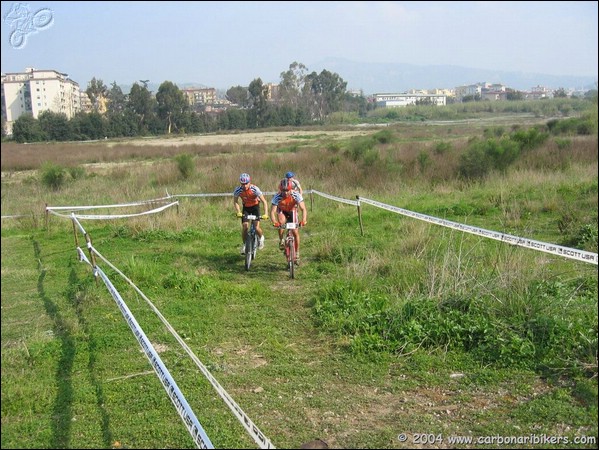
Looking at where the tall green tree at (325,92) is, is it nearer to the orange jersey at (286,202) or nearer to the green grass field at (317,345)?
the green grass field at (317,345)

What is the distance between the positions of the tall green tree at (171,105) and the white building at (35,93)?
2669 centimetres

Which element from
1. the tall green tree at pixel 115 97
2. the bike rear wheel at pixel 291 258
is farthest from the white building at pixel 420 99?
the bike rear wheel at pixel 291 258

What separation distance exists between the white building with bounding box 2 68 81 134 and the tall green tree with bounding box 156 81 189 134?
2669 cm

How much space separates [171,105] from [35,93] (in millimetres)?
31526

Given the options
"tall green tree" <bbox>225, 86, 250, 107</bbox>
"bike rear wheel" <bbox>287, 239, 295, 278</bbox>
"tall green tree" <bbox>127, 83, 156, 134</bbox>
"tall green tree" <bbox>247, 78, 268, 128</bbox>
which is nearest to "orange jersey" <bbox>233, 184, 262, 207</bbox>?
"bike rear wheel" <bbox>287, 239, 295, 278</bbox>

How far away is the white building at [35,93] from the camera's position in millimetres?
3494

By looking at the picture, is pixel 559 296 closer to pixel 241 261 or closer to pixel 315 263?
pixel 315 263

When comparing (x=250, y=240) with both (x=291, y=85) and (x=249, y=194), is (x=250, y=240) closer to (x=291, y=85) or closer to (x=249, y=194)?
(x=249, y=194)

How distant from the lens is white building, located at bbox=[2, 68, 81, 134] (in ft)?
11.5

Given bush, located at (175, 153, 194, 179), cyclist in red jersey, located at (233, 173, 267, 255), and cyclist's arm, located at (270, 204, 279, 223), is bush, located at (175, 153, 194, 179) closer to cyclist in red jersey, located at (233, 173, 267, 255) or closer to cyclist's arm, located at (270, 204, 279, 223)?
cyclist in red jersey, located at (233, 173, 267, 255)

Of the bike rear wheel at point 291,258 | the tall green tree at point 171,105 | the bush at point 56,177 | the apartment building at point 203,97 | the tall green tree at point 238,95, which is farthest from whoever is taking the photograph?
the tall green tree at point 238,95

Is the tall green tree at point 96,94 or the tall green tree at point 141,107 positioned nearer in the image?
the tall green tree at point 96,94

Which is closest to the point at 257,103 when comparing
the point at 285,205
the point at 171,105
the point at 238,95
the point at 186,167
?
the point at 238,95

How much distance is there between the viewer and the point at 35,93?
3.94 metres
